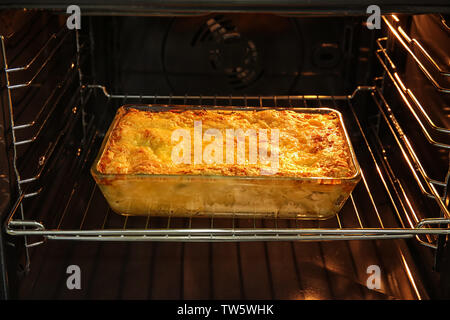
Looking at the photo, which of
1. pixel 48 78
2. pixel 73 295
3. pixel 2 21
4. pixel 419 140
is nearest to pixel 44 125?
pixel 48 78

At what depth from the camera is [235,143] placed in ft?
4.21

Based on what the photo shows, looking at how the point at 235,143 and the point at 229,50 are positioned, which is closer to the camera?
the point at 235,143

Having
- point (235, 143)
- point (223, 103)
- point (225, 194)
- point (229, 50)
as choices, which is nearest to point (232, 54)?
point (229, 50)

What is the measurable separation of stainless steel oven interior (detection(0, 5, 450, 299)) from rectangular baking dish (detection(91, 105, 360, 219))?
1.7 inches

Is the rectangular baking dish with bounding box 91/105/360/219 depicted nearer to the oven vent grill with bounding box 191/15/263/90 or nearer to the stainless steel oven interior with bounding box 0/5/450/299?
the stainless steel oven interior with bounding box 0/5/450/299

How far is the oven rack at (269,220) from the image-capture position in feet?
3.48

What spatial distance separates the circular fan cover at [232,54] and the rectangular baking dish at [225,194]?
0.37 metres

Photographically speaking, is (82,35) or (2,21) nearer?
(2,21)

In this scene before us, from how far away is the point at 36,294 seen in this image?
111 cm

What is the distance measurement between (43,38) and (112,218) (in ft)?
1.44

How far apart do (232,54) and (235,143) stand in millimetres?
306

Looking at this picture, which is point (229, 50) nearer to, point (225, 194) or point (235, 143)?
point (235, 143)
